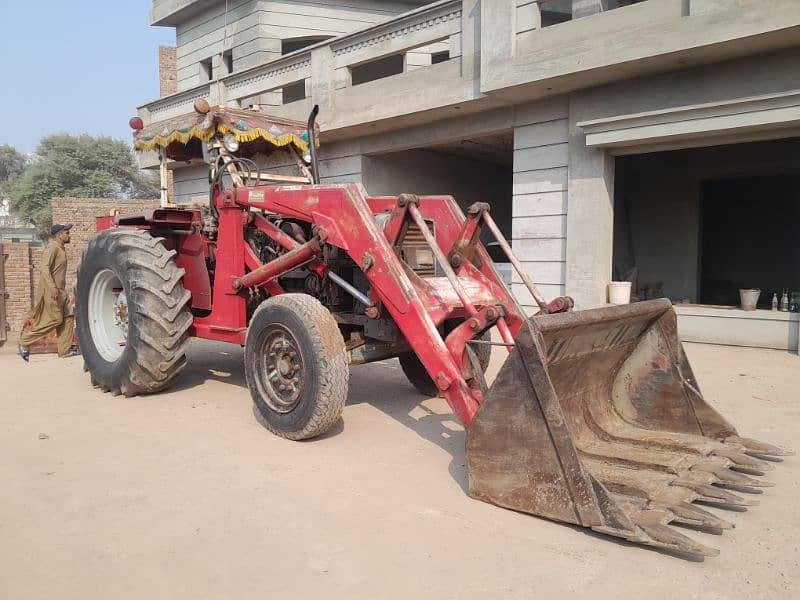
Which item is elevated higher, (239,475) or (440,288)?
(440,288)

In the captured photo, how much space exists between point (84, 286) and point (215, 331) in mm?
1653

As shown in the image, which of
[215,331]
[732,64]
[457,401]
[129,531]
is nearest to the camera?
[129,531]

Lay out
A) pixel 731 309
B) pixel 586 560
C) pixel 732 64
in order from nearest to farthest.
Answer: pixel 586 560 < pixel 732 64 < pixel 731 309

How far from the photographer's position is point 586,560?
2963mm

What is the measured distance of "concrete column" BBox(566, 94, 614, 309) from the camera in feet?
30.7

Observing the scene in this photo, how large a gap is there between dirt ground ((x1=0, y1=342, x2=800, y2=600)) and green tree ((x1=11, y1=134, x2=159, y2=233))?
3010cm

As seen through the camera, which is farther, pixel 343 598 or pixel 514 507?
pixel 514 507

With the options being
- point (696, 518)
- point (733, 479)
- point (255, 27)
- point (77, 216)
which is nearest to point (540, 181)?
point (733, 479)

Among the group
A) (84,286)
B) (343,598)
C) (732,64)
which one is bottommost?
(343,598)

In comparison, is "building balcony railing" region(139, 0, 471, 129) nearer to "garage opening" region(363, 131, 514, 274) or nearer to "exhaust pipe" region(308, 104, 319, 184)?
"garage opening" region(363, 131, 514, 274)

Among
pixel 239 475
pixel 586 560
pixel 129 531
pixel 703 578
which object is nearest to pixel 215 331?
pixel 239 475

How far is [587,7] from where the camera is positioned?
30.7 ft

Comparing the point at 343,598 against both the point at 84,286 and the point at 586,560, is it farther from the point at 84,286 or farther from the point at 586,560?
the point at 84,286

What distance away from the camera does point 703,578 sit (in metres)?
2.81
